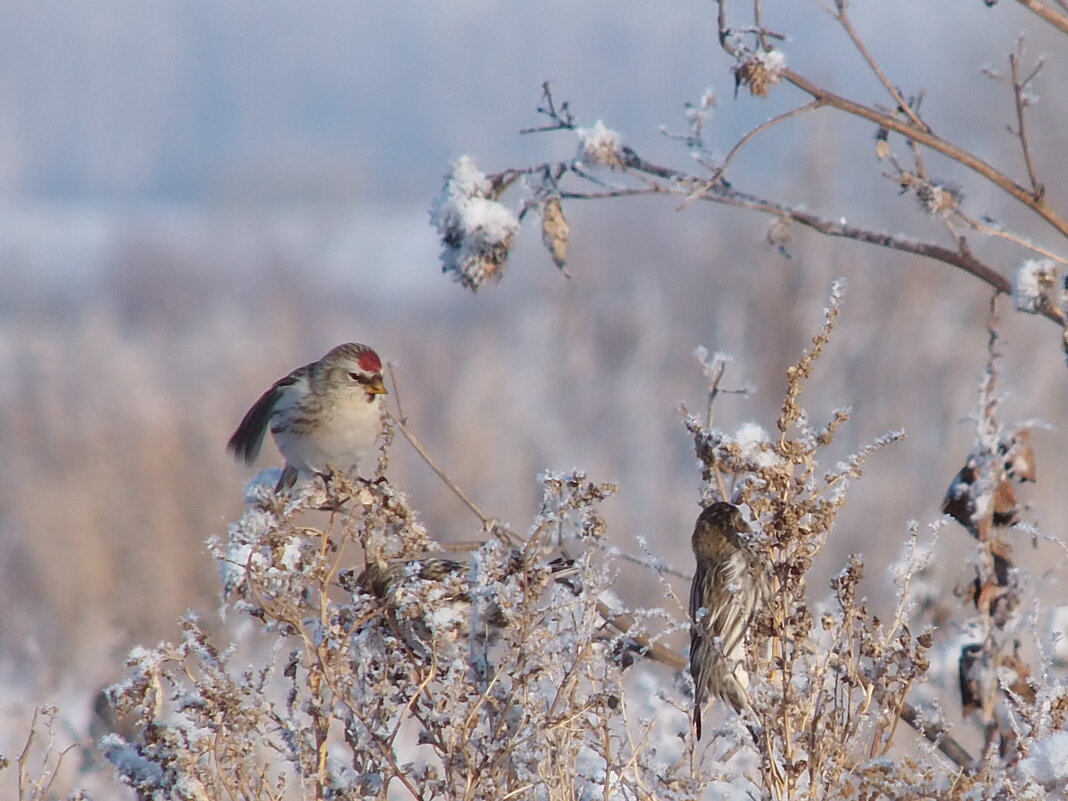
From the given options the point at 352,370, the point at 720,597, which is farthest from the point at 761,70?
the point at 352,370

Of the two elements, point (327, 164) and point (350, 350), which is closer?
point (350, 350)

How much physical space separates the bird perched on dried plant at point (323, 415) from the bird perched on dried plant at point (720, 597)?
3.40 feet

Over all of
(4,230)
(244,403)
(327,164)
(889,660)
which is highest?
(4,230)

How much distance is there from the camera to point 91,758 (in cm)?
383

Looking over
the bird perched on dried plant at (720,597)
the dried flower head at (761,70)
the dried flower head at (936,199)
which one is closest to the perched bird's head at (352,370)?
the bird perched on dried plant at (720,597)

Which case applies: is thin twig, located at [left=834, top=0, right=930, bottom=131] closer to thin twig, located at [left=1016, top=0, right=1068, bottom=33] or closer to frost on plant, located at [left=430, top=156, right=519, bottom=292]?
Result: thin twig, located at [left=1016, top=0, right=1068, bottom=33]

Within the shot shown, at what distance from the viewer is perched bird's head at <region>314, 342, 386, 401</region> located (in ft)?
11.2

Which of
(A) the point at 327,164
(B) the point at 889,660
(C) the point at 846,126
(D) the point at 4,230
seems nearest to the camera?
(B) the point at 889,660

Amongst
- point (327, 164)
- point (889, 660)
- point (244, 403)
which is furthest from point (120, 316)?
point (889, 660)

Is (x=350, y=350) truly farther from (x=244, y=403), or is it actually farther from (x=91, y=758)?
(x=244, y=403)

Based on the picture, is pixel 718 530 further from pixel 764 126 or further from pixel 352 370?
pixel 352 370

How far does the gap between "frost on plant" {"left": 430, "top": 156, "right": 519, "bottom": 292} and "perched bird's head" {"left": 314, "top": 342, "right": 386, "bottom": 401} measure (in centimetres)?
73

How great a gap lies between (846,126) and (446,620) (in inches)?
796

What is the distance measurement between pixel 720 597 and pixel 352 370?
1260 mm
